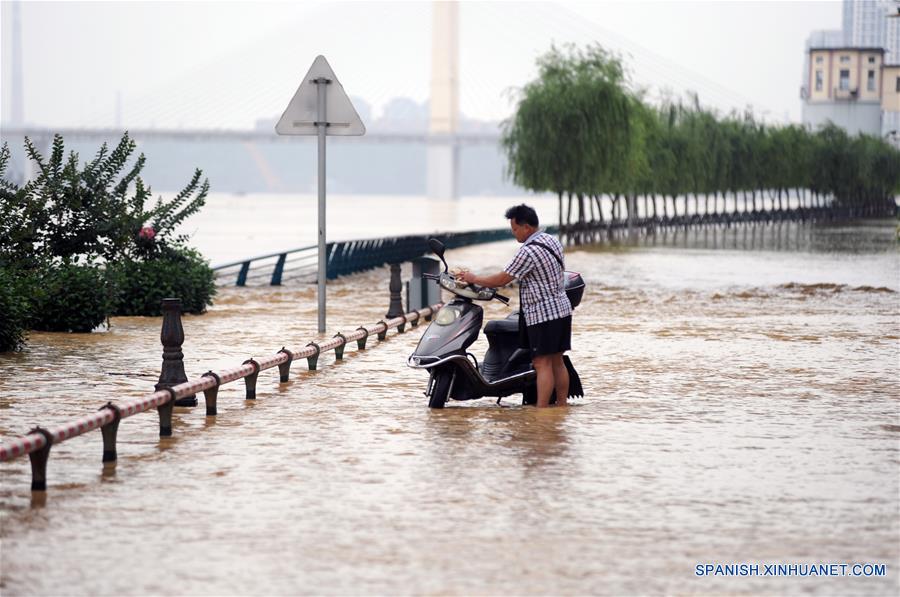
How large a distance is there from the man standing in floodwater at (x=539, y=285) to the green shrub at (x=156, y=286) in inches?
385

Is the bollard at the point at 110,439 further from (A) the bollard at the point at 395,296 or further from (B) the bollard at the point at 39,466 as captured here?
(A) the bollard at the point at 395,296

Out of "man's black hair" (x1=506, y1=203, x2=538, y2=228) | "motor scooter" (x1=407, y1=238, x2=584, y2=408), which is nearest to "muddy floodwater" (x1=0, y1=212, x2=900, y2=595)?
"motor scooter" (x1=407, y1=238, x2=584, y2=408)

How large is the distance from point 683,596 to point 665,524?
1.26 metres

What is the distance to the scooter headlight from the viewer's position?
10734 mm

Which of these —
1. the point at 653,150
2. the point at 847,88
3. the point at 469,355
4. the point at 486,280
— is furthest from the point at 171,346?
the point at 847,88

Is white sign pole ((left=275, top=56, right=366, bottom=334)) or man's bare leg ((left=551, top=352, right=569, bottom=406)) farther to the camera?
white sign pole ((left=275, top=56, right=366, bottom=334))

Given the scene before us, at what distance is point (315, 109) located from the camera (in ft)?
50.5

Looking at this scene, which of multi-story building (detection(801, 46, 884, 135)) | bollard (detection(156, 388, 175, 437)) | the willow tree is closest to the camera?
bollard (detection(156, 388, 175, 437))

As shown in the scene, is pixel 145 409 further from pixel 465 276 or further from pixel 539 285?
pixel 539 285

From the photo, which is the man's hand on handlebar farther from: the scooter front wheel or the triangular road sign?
the triangular road sign

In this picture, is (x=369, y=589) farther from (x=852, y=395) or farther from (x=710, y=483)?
(x=852, y=395)

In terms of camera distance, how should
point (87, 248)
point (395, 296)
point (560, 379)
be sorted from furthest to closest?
1. point (87, 248)
2. point (395, 296)
3. point (560, 379)

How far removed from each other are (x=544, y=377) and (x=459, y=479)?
2851 mm

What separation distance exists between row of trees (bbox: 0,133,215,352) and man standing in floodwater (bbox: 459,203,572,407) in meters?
6.12
